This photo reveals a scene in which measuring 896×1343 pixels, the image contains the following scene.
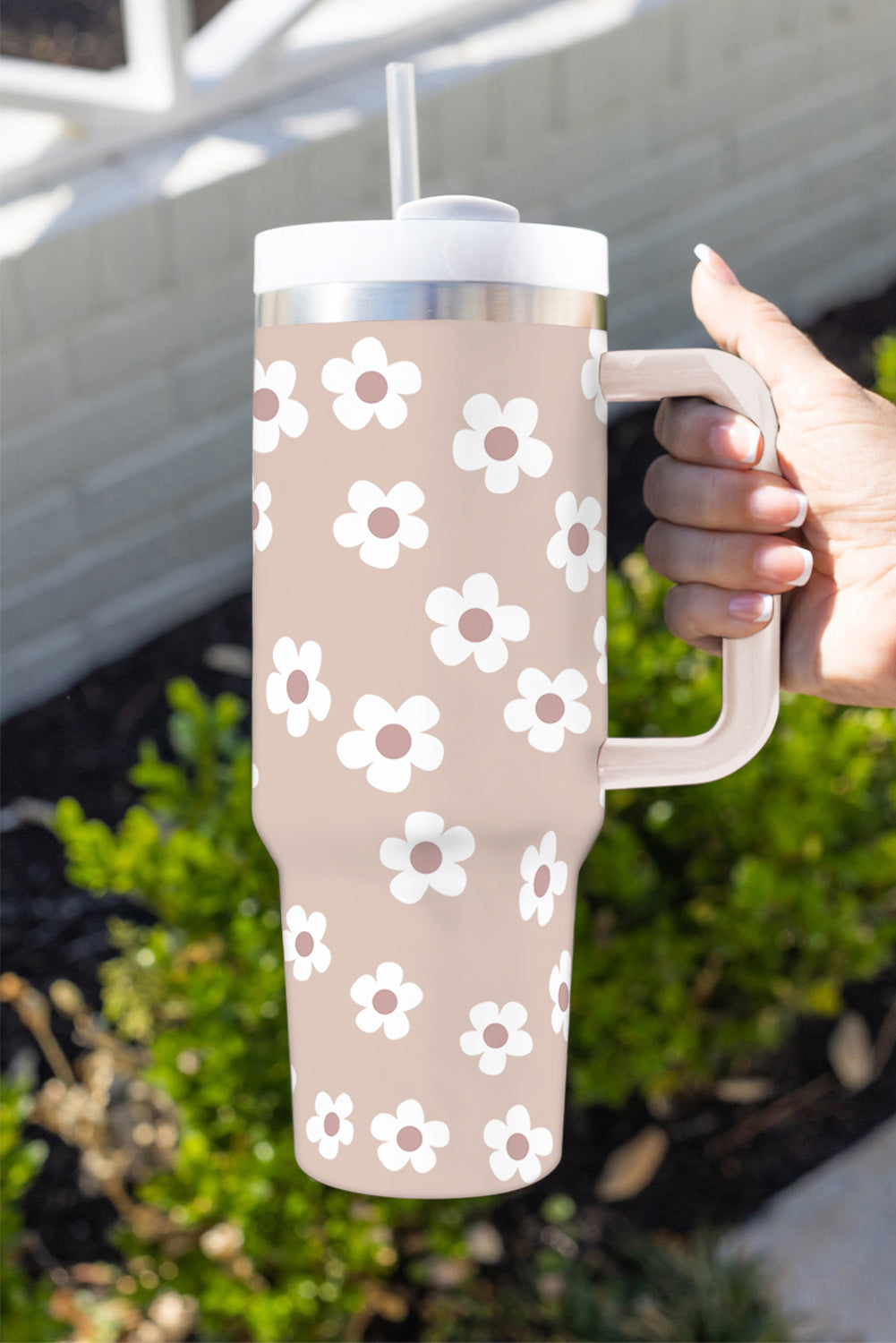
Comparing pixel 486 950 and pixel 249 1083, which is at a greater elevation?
pixel 486 950

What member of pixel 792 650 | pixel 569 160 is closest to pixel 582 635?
pixel 792 650

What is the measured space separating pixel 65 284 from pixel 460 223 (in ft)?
5.32

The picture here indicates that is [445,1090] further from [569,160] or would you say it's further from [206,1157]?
[569,160]

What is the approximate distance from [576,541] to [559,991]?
28 cm

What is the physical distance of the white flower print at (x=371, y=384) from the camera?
666mm

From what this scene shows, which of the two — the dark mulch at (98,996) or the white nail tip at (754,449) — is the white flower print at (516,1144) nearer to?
the white nail tip at (754,449)

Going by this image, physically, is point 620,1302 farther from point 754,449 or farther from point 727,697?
point 754,449

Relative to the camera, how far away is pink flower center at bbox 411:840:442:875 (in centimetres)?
72

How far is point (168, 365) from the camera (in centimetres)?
231

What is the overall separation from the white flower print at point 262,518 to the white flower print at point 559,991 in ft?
1.01

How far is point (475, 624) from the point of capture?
2.26 feet

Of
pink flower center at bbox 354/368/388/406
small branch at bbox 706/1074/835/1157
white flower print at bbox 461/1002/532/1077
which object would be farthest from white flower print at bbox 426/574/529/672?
small branch at bbox 706/1074/835/1157

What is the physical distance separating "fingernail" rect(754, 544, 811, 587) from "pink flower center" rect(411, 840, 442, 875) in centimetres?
A: 29

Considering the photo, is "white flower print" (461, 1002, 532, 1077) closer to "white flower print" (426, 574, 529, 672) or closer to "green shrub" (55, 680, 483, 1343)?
"white flower print" (426, 574, 529, 672)
